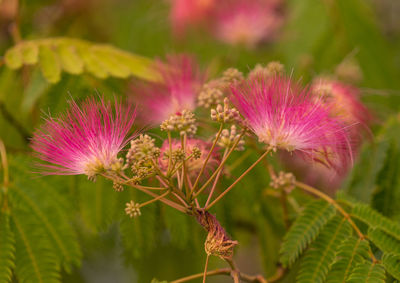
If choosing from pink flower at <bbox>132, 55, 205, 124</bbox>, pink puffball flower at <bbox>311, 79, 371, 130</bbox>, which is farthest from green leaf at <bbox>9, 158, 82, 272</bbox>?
pink puffball flower at <bbox>311, 79, 371, 130</bbox>

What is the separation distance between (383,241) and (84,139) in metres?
0.96

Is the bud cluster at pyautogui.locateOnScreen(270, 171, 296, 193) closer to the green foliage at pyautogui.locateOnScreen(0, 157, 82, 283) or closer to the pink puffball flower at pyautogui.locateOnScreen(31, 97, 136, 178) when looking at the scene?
the pink puffball flower at pyautogui.locateOnScreen(31, 97, 136, 178)

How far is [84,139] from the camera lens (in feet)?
4.81

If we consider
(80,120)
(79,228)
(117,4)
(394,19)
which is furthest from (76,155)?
(394,19)

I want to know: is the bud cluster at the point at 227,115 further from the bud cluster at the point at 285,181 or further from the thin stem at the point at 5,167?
the thin stem at the point at 5,167

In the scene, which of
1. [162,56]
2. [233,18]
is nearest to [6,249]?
[162,56]

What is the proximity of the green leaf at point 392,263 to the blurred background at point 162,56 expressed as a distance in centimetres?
53

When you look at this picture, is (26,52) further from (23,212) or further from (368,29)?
(368,29)

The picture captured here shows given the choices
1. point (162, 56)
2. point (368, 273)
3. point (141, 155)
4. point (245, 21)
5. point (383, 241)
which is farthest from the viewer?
point (162, 56)

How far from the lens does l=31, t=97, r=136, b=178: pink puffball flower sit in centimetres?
141

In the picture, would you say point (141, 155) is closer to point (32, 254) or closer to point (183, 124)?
point (183, 124)

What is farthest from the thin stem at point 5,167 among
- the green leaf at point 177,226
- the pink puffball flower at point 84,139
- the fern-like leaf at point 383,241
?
the fern-like leaf at point 383,241

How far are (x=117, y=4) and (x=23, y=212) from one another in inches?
133

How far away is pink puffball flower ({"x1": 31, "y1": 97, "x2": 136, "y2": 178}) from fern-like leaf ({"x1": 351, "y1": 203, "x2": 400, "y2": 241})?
31.5 inches
